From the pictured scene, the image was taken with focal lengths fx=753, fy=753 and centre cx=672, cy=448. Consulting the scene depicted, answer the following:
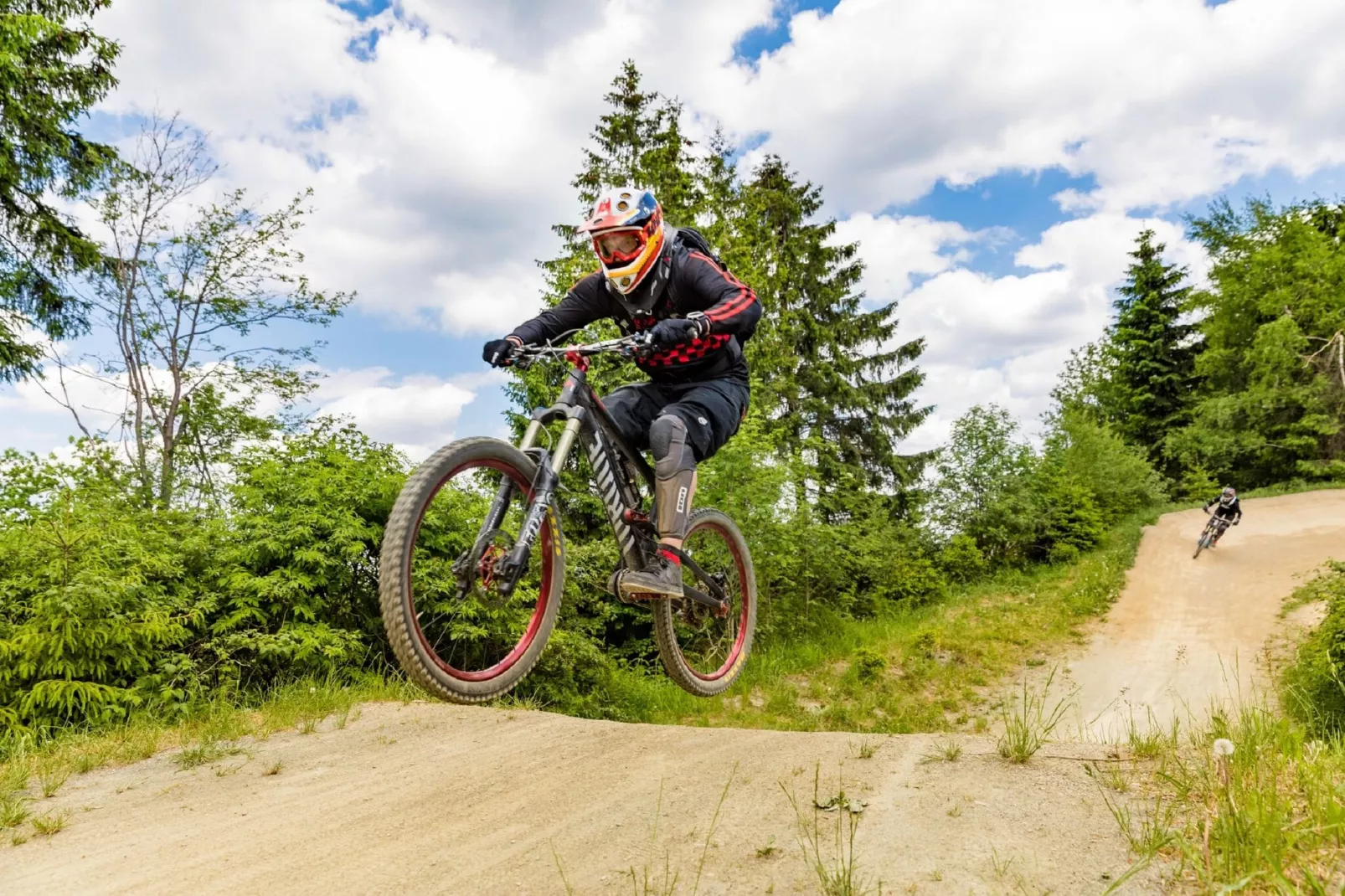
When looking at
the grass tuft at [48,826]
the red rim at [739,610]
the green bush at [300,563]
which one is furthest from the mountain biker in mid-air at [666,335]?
the green bush at [300,563]

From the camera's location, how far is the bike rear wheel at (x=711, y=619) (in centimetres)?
489

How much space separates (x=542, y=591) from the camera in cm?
402

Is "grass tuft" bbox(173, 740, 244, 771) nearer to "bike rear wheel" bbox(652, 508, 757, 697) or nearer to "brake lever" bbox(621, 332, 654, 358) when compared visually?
"bike rear wheel" bbox(652, 508, 757, 697)

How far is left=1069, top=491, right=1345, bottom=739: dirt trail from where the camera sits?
1316 cm

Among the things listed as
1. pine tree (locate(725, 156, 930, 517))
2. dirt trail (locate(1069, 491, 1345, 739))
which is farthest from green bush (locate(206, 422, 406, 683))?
pine tree (locate(725, 156, 930, 517))

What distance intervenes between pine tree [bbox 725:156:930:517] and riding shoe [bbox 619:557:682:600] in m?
18.7

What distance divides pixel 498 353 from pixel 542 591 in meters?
1.28

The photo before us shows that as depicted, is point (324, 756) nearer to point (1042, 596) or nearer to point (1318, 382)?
point (1042, 596)

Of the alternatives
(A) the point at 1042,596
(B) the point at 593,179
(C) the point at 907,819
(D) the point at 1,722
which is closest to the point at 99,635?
(D) the point at 1,722

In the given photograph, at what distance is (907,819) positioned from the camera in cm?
312

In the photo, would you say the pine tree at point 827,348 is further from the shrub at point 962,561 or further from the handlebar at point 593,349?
the handlebar at point 593,349

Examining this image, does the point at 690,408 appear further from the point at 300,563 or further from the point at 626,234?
the point at 300,563

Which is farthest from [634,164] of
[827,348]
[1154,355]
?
[1154,355]

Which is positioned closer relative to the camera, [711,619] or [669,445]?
[669,445]
